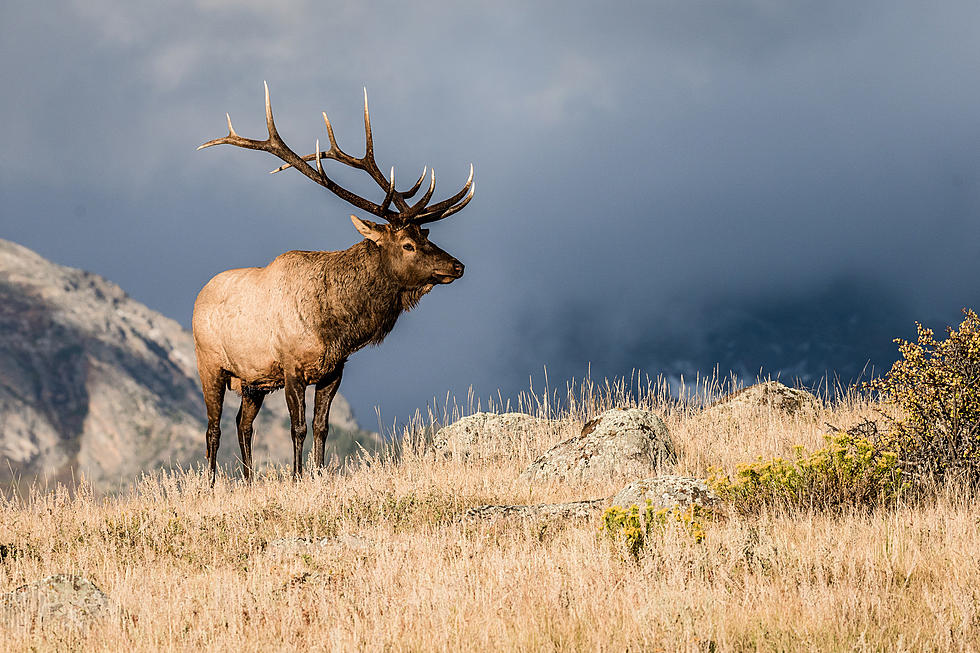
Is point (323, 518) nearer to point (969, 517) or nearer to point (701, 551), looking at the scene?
point (701, 551)

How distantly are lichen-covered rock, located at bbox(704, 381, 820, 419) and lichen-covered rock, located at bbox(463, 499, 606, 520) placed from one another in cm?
580

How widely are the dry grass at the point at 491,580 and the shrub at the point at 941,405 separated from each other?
20.9 inches

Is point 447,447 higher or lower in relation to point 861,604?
higher

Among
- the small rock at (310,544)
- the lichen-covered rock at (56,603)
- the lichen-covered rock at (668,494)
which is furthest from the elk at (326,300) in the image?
the lichen-covered rock at (56,603)

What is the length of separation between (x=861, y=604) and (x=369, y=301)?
715 centimetres

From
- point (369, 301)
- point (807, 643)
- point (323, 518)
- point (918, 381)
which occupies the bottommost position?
point (807, 643)

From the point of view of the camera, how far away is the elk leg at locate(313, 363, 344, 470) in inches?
430

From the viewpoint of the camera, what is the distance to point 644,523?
6629 mm

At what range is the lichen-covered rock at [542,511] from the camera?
26.0 feet

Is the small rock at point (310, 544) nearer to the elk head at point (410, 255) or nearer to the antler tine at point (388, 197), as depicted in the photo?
the elk head at point (410, 255)

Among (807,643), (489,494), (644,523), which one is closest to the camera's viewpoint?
(807,643)

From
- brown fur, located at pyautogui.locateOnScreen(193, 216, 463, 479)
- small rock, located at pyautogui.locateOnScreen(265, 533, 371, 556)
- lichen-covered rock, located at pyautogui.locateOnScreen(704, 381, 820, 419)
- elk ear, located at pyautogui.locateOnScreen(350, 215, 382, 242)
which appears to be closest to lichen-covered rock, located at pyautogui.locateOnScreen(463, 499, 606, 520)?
small rock, located at pyautogui.locateOnScreen(265, 533, 371, 556)

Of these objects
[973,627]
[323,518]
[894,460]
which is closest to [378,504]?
[323,518]

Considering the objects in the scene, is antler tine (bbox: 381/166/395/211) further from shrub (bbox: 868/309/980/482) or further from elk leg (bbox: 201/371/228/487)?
shrub (bbox: 868/309/980/482)
